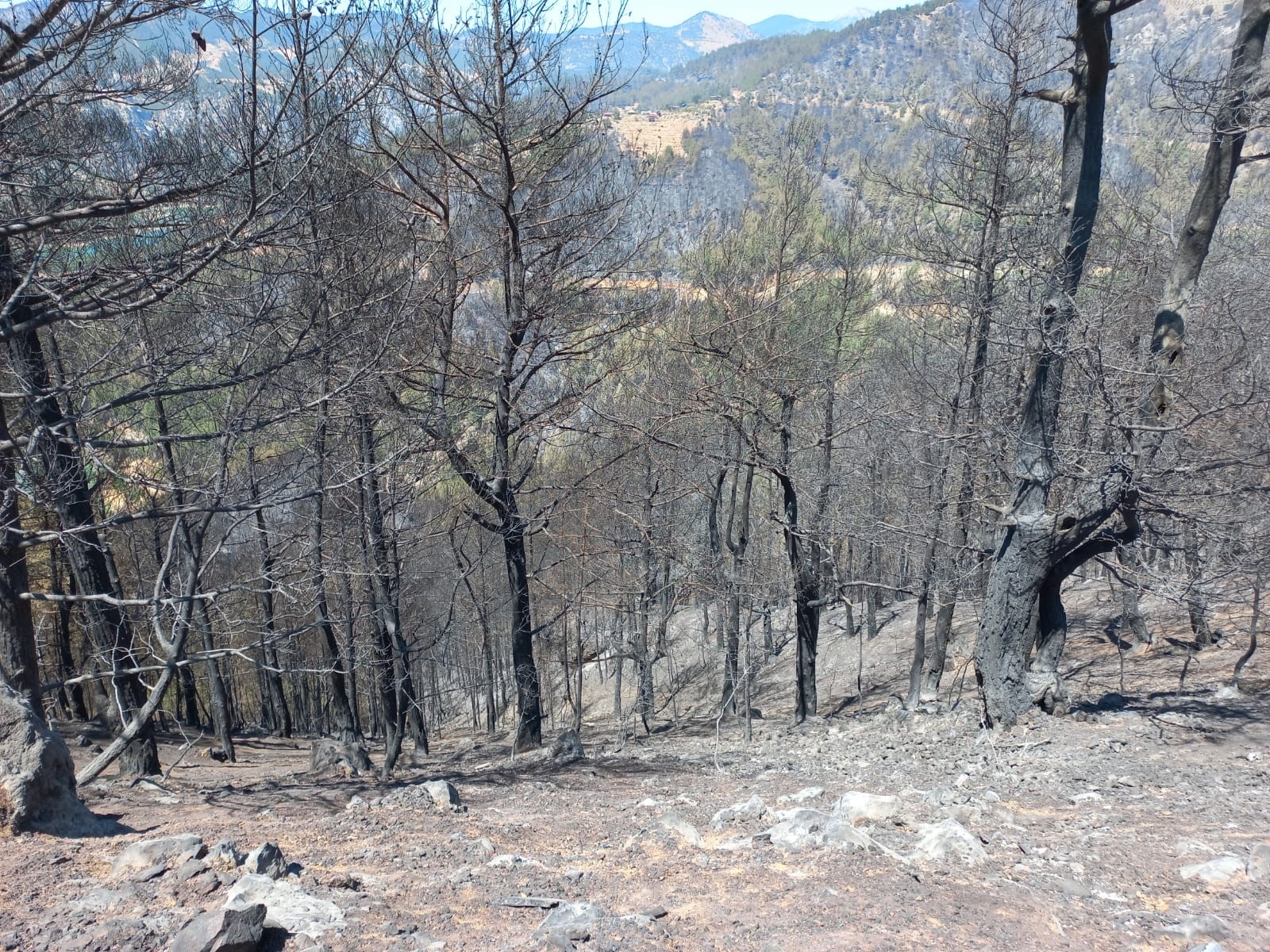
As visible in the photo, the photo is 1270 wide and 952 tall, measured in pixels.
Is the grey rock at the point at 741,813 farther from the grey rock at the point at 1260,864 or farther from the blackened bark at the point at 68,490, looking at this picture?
the blackened bark at the point at 68,490

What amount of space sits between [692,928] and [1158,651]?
35.0 ft

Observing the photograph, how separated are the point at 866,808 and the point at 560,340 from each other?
7010 mm

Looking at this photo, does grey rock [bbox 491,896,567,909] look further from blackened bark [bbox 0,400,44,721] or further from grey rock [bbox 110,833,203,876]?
blackened bark [bbox 0,400,44,721]

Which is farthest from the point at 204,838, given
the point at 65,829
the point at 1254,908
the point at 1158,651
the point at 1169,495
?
the point at 1158,651

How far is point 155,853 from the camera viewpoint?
363cm

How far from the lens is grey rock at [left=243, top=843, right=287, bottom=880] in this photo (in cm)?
352

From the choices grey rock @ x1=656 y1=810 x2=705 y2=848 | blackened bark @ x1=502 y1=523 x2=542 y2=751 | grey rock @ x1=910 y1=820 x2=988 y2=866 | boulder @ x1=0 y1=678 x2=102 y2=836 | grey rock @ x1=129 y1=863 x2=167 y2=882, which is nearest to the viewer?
grey rock @ x1=129 y1=863 x2=167 y2=882

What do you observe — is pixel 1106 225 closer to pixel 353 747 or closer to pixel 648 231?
pixel 648 231

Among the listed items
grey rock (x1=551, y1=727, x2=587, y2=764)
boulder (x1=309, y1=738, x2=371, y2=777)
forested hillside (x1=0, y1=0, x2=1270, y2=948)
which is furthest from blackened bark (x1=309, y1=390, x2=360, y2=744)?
grey rock (x1=551, y1=727, x2=587, y2=764)

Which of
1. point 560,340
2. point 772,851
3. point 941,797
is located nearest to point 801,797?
point 941,797

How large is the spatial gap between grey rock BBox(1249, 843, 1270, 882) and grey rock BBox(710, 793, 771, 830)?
2.24 metres

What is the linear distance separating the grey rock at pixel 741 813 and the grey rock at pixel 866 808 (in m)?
0.42

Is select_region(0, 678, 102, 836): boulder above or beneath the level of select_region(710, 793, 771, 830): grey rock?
above

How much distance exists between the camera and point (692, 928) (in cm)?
323
